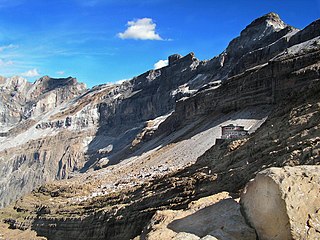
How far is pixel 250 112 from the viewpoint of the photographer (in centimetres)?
5003

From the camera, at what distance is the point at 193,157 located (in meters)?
46.7

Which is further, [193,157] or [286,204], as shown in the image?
[193,157]

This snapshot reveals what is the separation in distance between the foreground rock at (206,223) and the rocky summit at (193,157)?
48 mm

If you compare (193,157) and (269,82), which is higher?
(269,82)

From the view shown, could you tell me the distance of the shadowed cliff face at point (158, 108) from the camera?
1961 inches

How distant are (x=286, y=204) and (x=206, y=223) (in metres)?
3.32

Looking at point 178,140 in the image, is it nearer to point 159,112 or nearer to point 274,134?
point 274,134

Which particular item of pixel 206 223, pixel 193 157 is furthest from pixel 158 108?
pixel 206 223

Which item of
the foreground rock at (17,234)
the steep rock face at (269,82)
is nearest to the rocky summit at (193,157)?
the steep rock face at (269,82)

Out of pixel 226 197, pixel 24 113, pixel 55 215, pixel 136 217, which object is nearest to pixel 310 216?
pixel 226 197

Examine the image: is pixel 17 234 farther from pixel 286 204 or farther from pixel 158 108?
pixel 158 108

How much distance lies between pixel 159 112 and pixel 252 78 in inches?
2762

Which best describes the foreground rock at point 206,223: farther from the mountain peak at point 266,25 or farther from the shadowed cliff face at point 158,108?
the mountain peak at point 266,25

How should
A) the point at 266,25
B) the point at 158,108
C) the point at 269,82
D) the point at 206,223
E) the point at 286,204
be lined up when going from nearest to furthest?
the point at 286,204, the point at 206,223, the point at 269,82, the point at 266,25, the point at 158,108
